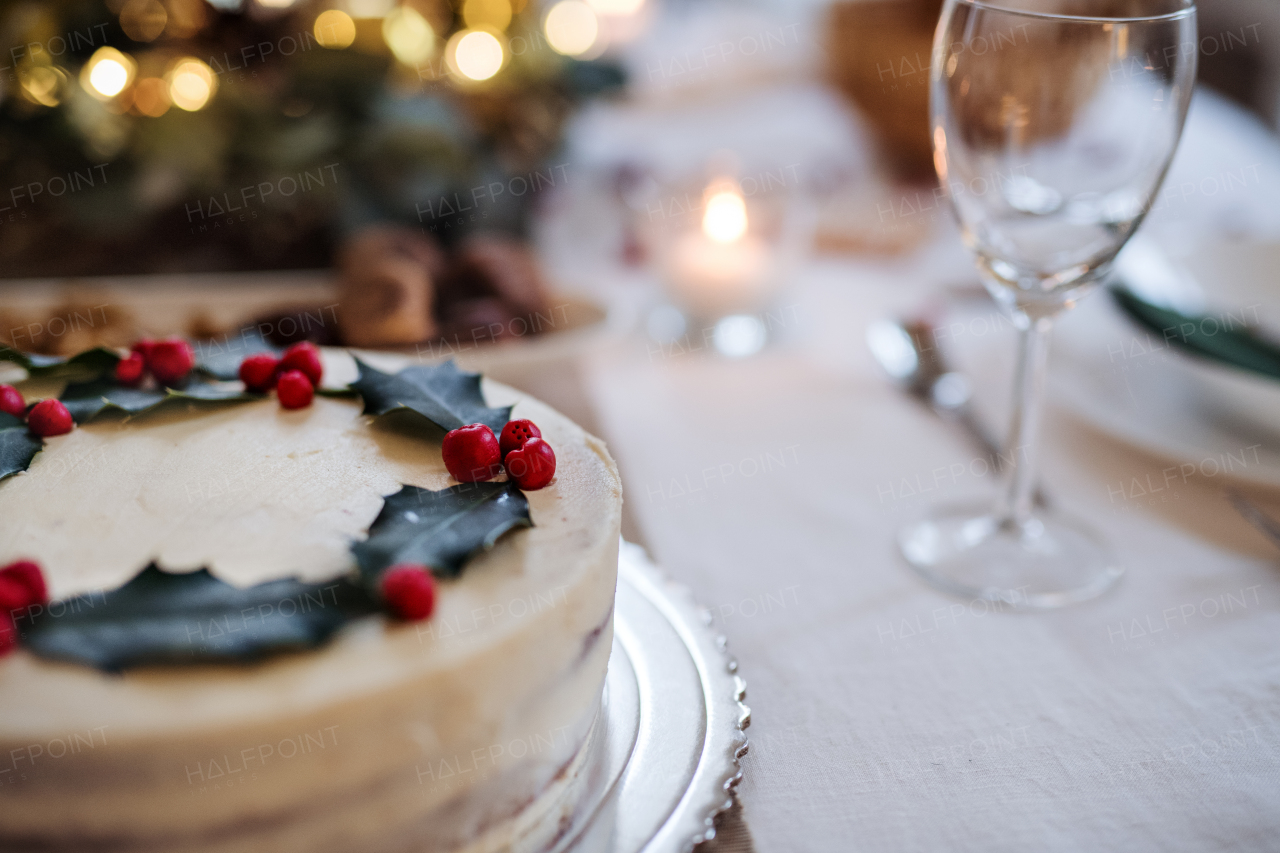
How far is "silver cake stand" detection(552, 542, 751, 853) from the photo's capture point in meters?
0.45

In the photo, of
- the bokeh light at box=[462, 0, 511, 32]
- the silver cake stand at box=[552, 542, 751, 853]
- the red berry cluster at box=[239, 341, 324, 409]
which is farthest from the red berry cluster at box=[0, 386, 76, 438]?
the bokeh light at box=[462, 0, 511, 32]

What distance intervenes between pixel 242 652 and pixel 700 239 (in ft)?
A: 2.82

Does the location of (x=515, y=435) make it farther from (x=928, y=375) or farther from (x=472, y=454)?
(x=928, y=375)

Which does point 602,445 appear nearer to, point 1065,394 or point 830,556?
point 830,556

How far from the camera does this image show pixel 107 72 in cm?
117

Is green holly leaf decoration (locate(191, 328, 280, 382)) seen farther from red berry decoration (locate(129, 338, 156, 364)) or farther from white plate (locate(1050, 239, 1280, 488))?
white plate (locate(1050, 239, 1280, 488))

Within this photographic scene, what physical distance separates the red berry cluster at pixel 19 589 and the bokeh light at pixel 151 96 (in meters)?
0.94

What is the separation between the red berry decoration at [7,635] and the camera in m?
0.38

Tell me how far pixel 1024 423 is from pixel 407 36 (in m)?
1.02

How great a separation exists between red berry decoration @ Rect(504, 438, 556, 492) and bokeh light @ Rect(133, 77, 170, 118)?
94 centimetres

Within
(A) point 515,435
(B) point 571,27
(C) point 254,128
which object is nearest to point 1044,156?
(A) point 515,435

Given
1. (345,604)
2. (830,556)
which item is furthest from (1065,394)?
(345,604)

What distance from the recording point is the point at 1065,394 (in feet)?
2.96

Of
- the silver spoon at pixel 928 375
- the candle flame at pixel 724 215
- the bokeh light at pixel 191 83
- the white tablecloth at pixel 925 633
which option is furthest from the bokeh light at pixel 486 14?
the silver spoon at pixel 928 375
